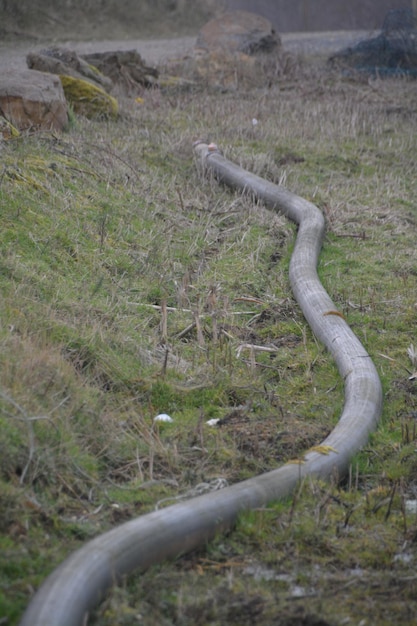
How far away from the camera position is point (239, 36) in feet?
55.8

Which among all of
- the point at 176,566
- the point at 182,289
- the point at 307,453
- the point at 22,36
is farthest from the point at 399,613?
the point at 22,36

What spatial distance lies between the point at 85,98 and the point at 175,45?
36.5 feet

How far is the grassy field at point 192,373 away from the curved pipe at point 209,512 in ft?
0.26

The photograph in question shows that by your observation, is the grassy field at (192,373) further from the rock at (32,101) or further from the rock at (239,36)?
the rock at (239,36)

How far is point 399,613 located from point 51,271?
11.6 ft

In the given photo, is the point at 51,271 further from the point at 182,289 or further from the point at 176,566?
the point at 176,566

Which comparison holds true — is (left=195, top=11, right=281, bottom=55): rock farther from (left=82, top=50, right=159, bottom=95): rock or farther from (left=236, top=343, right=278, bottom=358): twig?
(left=236, top=343, right=278, bottom=358): twig

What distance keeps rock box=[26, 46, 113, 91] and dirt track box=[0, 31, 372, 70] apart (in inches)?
204

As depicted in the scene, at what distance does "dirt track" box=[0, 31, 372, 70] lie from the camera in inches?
727

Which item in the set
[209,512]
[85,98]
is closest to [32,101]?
[85,98]

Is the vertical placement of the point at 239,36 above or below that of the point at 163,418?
above

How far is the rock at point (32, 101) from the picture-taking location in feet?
27.5

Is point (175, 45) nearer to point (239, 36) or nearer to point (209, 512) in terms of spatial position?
point (239, 36)

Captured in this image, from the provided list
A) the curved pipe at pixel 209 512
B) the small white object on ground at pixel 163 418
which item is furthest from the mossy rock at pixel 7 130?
the small white object on ground at pixel 163 418
